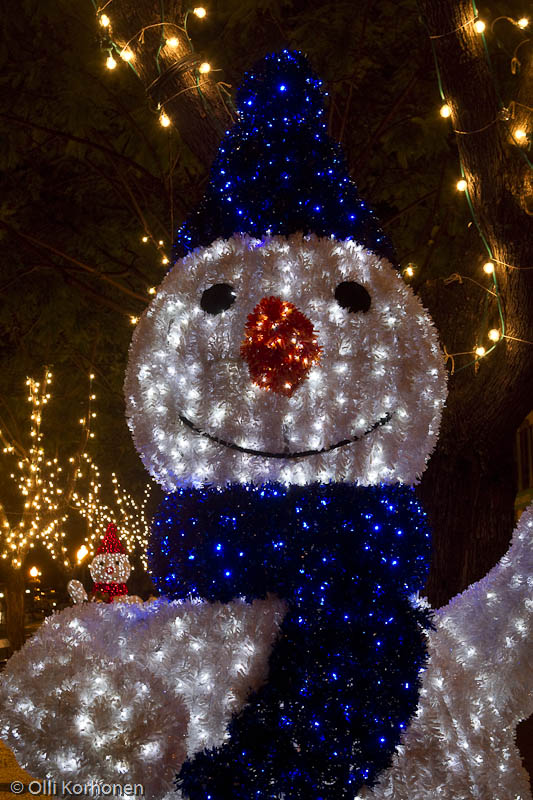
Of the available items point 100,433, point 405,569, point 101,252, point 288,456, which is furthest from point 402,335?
point 100,433

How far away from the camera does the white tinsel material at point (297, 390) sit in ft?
8.77

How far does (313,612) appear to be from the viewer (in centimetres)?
252

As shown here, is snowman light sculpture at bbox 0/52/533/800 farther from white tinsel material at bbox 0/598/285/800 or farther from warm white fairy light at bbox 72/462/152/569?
warm white fairy light at bbox 72/462/152/569

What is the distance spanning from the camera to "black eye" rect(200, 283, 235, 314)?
9.12 feet

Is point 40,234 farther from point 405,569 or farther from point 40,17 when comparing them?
point 405,569

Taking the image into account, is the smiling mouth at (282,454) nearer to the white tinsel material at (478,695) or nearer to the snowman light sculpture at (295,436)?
the snowman light sculpture at (295,436)

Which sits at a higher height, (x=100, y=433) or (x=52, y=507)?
(x=52, y=507)

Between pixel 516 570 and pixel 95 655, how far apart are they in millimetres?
1469

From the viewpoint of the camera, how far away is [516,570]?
9.49 feet

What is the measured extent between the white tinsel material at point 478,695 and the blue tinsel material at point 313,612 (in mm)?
150

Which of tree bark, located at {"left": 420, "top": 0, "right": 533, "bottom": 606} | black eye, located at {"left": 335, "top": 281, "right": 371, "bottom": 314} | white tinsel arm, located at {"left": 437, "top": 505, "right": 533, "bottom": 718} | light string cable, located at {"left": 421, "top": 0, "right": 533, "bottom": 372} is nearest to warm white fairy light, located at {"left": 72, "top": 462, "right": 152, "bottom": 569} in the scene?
tree bark, located at {"left": 420, "top": 0, "right": 533, "bottom": 606}

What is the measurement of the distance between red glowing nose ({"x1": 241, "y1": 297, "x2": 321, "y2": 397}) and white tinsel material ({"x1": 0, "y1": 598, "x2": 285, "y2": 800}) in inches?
27.9

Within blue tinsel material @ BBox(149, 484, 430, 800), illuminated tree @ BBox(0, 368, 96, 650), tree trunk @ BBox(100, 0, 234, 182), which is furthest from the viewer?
illuminated tree @ BBox(0, 368, 96, 650)

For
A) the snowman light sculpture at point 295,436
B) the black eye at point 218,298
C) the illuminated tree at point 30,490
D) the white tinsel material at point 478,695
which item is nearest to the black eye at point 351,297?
the snowman light sculpture at point 295,436
